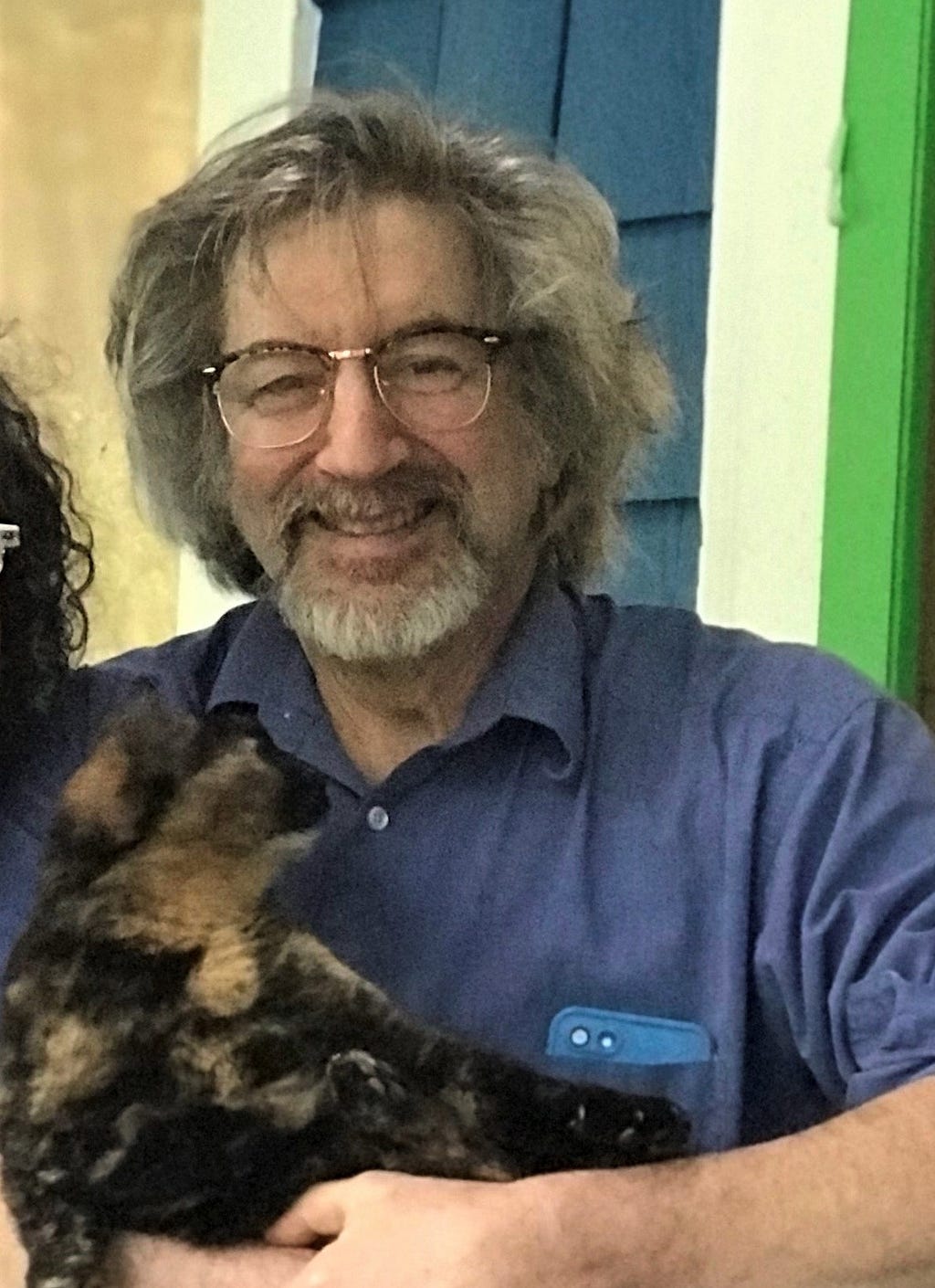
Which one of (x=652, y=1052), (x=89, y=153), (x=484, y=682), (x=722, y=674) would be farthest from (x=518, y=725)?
(x=89, y=153)

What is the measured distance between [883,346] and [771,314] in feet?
0.46

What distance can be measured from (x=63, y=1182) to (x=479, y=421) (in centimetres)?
62

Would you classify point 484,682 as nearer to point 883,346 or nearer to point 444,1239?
point 444,1239

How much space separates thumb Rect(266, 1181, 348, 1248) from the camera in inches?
33.5

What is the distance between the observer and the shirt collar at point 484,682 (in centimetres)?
114

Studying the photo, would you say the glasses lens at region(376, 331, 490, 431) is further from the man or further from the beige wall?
the beige wall

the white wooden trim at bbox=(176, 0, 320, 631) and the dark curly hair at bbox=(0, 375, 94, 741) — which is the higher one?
the white wooden trim at bbox=(176, 0, 320, 631)

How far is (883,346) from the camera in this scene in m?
1.58

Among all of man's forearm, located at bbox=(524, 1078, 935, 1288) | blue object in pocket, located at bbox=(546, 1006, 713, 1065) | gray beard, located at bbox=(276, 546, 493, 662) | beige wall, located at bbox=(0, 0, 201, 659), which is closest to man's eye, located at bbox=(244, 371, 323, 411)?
gray beard, located at bbox=(276, 546, 493, 662)

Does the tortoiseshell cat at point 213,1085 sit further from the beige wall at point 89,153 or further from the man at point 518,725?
the beige wall at point 89,153

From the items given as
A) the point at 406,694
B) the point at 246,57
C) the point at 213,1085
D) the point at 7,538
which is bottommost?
the point at 213,1085

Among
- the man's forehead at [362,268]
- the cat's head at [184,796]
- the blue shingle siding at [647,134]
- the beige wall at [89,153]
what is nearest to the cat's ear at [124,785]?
the cat's head at [184,796]

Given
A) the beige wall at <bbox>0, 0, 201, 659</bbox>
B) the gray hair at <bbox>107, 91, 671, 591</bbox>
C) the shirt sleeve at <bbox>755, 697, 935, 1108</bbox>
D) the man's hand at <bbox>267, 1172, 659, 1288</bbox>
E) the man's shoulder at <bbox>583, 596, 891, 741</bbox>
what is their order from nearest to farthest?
the man's hand at <bbox>267, 1172, 659, 1288</bbox>, the shirt sleeve at <bbox>755, 697, 935, 1108</bbox>, the man's shoulder at <bbox>583, 596, 891, 741</bbox>, the gray hair at <bbox>107, 91, 671, 591</bbox>, the beige wall at <bbox>0, 0, 201, 659</bbox>

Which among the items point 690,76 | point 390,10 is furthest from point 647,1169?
point 390,10
